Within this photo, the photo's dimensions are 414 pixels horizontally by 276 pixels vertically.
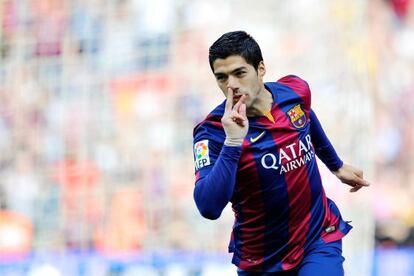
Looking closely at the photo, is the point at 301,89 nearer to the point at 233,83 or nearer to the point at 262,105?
the point at 262,105

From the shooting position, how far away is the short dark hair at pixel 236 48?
142 inches

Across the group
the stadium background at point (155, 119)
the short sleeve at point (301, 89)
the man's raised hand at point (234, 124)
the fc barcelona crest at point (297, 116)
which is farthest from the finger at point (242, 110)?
the stadium background at point (155, 119)

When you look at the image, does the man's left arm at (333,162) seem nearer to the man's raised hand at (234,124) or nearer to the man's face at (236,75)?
the man's face at (236,75)

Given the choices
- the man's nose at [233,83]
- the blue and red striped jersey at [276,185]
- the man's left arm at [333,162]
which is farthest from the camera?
the man's left arm at [333,162]

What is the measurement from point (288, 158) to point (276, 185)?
119 mm

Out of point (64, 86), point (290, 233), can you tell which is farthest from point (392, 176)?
point (290, 233)

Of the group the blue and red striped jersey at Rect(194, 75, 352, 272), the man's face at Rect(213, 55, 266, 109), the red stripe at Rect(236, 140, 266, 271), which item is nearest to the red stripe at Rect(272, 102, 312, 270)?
the blue and red striped jersey at Rect(194, 75, 352, 272)

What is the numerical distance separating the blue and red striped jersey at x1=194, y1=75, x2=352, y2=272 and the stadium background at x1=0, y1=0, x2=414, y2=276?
11.4 feet

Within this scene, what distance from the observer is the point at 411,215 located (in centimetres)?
733

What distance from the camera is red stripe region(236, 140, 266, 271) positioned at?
12.3 feet

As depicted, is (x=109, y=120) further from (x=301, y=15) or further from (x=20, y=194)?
(x=301, y=15)

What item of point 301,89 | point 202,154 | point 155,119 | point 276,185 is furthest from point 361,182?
point 155,119

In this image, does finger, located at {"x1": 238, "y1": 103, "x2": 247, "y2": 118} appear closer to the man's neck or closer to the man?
the man

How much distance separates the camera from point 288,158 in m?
3.78
